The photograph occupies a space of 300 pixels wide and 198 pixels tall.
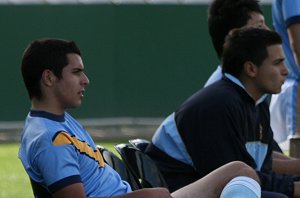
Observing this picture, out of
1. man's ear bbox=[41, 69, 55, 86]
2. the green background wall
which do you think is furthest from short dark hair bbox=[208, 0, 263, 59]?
the green background wall

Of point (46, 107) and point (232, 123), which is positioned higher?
point (46, 107)

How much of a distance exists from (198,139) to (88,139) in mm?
569

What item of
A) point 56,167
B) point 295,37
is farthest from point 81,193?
point 295,37

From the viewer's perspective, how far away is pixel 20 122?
15.6 metres

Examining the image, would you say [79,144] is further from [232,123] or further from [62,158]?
[232,123]

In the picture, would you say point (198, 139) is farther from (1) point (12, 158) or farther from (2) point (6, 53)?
(2) point (6, 53)

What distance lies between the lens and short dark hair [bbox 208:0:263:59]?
6520 mm

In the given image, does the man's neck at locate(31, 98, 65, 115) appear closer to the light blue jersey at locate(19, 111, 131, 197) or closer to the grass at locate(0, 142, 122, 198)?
the light blue jersey at locate(19, 111, 131, 197)

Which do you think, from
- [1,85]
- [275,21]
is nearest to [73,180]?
[275,21]

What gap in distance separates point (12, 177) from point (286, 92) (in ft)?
15.5

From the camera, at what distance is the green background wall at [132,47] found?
15648 millimetres

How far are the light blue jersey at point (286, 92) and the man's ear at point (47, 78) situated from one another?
2180 mm

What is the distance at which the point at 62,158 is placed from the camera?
4785mm

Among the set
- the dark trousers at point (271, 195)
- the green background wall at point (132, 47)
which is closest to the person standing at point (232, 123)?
the dark trousers at point (271, 195)
